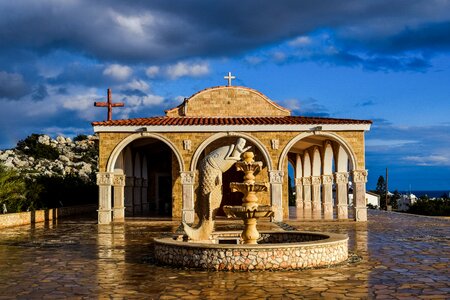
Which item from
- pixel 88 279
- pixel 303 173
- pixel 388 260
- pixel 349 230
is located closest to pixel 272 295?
pixel 88 279

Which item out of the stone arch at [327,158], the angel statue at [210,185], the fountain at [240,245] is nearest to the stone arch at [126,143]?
the stone arch at [327,158]

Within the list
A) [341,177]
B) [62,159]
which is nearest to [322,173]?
[341,177]

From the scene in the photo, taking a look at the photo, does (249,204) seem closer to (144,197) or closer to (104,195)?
(104,195)

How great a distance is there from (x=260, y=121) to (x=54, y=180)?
1324 cm

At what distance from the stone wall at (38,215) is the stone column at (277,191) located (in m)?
10.3

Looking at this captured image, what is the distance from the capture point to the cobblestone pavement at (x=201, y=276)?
7.81 meters

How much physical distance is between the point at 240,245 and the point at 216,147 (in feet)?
54.9

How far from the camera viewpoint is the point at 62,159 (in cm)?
5516

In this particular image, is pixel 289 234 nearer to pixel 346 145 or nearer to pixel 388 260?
pixel 388 260

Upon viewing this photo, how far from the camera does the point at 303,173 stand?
35125mm

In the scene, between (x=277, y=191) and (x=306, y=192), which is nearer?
(x=277, y=191)

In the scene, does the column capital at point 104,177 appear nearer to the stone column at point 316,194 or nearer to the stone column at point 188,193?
the stone column at point 188,193

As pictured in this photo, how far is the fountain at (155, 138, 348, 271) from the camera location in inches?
383

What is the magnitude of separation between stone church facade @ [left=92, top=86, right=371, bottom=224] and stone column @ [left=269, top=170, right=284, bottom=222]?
0.04 m
